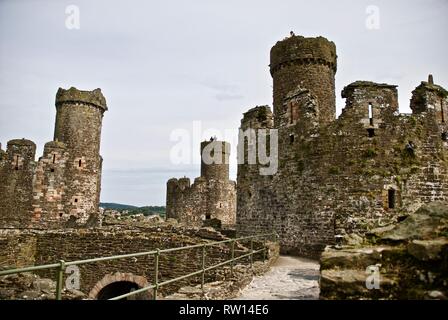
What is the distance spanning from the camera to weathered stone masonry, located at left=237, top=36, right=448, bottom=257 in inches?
548

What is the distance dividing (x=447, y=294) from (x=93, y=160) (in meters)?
27.8

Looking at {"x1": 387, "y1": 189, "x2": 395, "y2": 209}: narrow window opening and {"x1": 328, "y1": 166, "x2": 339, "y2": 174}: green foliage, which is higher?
{"x1": 328, "y1": 166, "x2": 339, "y2": 174}: green foliage

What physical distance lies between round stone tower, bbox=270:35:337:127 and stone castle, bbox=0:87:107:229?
15500mm

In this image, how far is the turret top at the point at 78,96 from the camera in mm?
28562

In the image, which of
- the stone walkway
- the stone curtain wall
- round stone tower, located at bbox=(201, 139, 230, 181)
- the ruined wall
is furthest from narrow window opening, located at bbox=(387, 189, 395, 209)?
round stone tower, located at bbox=(201, 139, 230, 181)

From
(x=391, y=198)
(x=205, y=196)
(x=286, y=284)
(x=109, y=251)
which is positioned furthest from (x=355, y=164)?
(x=205, y=196)

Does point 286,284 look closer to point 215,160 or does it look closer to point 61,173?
point 61,173

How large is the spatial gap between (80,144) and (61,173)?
8.77 ft

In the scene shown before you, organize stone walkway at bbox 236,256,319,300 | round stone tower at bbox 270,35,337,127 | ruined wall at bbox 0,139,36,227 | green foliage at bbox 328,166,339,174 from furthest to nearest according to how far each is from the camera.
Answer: ruined wall at bbox 0,139,36,227 < round stone tower at bbox 270,35,337,127 < green foliage at bbox 328,166,339,174 < stone walkway at bbox 236,256,319,300

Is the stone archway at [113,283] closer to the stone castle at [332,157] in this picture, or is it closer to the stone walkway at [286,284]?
the stone walkway at [286,284]

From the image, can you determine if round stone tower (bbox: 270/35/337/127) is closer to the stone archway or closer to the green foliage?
the green foliage
